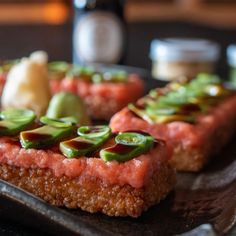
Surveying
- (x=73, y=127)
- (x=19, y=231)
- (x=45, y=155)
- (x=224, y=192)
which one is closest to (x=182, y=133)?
(x=224, y=192)

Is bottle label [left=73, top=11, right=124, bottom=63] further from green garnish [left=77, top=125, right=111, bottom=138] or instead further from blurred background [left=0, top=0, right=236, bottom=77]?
green garnish [left=77, top=125, right=111, bottom=138]

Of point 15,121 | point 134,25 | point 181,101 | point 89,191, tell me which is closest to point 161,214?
point 89,191

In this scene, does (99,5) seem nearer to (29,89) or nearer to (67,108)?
(29,89)

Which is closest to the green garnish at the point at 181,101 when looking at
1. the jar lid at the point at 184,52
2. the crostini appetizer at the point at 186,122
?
the crostini appetizer at the point at 186,122

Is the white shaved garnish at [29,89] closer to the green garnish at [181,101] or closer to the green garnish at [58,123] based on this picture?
the green garnish at [181,101]

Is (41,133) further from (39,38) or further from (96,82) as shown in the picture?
(39,38)

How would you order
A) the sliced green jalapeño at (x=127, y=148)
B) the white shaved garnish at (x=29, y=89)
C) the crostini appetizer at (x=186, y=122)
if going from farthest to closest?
the white shaved garnish at (x=29, y=89) → the crostini appetizer at (x=186, y=122) → the sliced green jalapeño at (x=127, y=148)
